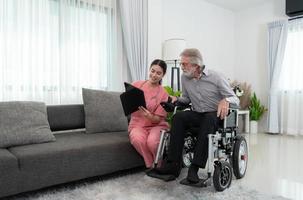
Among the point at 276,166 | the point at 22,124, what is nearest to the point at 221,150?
the point at 276,166

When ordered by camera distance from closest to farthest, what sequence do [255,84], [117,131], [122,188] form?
1. [122,188]
2. [117,131]
3. [255,84]

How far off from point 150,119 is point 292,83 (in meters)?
3.21

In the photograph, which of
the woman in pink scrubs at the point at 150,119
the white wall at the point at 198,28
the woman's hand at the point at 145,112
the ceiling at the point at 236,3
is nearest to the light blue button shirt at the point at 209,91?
the woman in pink scrubs at the point at 150,119

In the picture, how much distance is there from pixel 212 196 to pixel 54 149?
3.92 ft

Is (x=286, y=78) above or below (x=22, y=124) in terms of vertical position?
above

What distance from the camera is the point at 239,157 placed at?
2215 mm

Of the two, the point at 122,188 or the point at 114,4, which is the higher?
the point at 114,4

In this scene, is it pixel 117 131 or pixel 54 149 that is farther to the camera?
pixel 117 131

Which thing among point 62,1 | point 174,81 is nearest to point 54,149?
point 62,1

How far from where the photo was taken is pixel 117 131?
2.72m

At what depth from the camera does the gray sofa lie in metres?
1.74

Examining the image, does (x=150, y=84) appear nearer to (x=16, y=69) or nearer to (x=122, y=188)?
(x=122, y=188)

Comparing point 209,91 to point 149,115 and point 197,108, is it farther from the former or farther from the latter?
point 149,115

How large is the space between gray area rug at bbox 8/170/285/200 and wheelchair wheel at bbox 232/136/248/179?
12 cm
